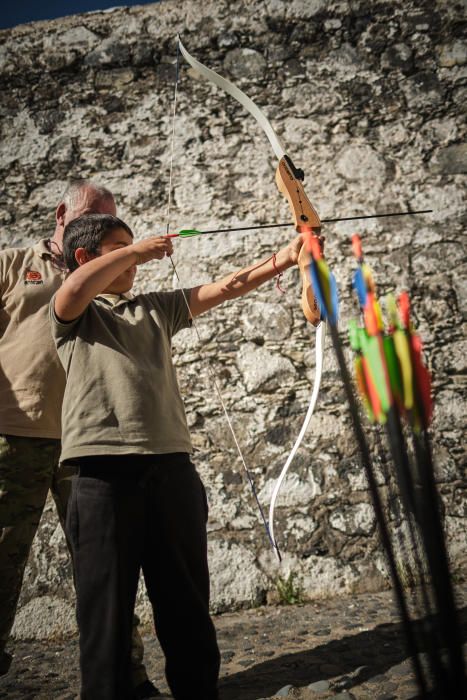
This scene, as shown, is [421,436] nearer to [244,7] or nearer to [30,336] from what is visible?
[30,336]

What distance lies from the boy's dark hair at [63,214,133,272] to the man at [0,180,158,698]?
36cm

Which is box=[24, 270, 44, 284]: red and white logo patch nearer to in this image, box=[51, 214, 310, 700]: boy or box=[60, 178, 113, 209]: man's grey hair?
box=[60, 178, 113, 209]: man's grey hair

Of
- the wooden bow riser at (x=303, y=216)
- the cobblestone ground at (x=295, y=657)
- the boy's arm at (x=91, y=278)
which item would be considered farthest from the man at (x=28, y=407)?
the wooden bow riser at (x=303, y=216)

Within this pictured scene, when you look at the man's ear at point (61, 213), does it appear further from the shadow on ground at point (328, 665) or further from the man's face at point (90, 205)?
the shadow on ground at point (328, 665)

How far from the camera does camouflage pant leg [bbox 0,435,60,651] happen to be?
134cm

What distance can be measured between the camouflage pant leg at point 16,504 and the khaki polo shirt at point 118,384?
17.1 inches

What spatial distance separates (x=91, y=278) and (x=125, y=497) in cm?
42

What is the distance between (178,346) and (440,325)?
105 cm

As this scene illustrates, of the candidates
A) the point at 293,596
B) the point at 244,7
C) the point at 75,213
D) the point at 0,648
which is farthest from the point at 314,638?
the point at 244,7

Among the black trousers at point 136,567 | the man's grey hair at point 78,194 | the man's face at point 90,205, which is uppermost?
the man's grey hair at point 78,194

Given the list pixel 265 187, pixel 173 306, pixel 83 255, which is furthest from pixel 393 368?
pixel 265 187

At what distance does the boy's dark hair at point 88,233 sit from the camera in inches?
46.0

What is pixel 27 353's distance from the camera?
1.46 m

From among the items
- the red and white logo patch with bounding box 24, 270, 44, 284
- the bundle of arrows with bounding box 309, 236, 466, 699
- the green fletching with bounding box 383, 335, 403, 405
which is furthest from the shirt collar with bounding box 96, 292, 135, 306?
the green fletching with bounding box 383, 335, 403, 405
